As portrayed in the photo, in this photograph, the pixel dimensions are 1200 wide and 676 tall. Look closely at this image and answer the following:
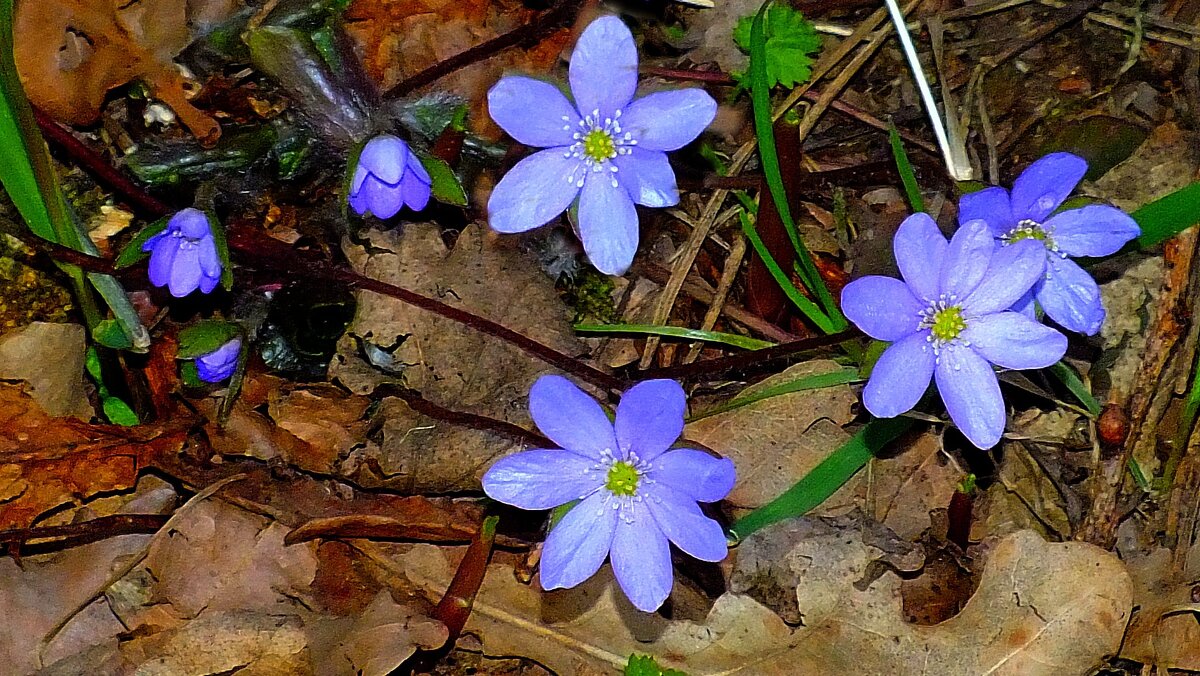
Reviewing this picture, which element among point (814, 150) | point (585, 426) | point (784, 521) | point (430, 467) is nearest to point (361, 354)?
point (430, 467)

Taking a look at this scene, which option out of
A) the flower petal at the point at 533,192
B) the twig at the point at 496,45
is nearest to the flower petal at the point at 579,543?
the flower petal at the point at 533,192

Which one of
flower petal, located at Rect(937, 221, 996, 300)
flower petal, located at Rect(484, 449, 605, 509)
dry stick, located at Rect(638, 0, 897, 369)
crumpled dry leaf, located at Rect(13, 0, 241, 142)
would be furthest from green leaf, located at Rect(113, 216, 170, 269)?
flower petal, located at Rect(937, 221, 996, 300)

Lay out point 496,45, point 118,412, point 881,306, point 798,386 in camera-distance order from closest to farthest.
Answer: point 881,306 < point 798,386 < point 118,412 < point 496,45

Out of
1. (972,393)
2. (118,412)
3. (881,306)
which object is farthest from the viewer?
(118,412)

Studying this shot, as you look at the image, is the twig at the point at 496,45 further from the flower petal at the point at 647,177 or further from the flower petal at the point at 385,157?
the flower petal at the point at 647,177

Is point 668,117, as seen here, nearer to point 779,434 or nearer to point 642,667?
point 779,434

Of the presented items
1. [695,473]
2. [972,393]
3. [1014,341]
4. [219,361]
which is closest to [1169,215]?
[1014,341]
